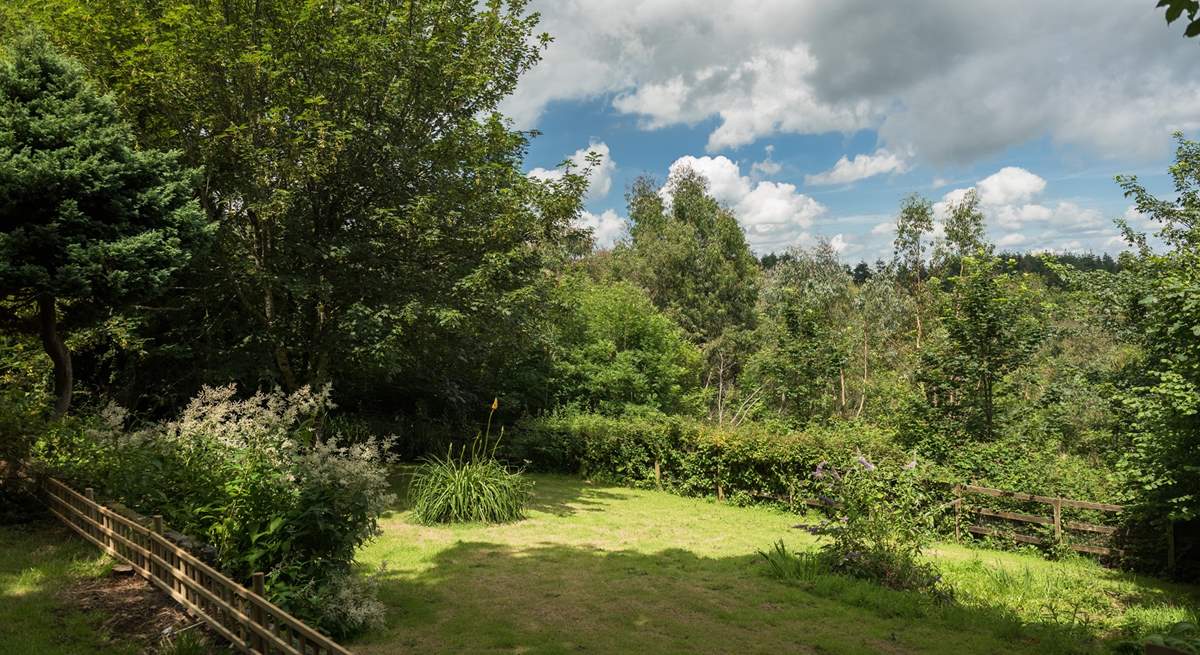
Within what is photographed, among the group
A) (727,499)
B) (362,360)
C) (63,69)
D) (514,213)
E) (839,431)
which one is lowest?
(727,499)

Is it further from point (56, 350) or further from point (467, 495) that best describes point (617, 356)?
point (56, 350)

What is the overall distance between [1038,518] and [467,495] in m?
8.62

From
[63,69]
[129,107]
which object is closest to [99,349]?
[129,107]

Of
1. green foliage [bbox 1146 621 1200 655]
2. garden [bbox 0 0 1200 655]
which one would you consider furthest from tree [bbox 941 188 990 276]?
green foliage [bbox 1146 621 1200 655]

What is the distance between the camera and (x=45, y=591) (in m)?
Result: 5.01

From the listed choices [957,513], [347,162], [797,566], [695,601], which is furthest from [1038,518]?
[347,162]

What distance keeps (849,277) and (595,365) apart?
71.8 ft

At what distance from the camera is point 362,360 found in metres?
11.7

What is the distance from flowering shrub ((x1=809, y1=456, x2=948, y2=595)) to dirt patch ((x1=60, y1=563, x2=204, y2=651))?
653cm

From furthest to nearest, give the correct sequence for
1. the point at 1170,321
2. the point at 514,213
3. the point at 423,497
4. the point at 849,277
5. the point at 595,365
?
the point at 849,277
the point at 595,365
the point at 514,213
the point at 423,497
the point at 1170,321

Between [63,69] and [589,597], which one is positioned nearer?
[589,597]

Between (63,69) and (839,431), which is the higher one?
(63,69)

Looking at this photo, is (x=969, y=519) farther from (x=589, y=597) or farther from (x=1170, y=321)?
(x=589, y=597)

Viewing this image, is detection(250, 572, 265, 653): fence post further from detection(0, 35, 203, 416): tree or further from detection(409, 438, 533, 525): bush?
detection(409, 438, 533, 525): bush
